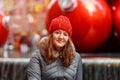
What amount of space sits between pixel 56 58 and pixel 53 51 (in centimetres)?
4

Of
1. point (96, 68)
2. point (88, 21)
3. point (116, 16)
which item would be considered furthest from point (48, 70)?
point (116, 16)

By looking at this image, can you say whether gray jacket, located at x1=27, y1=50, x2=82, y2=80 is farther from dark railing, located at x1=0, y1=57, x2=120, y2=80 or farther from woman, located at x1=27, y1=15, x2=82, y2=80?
dark railing, located at x1=0, y1=57, x2=120, y2=80

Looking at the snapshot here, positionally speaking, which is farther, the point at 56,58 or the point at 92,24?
the point at 92,24

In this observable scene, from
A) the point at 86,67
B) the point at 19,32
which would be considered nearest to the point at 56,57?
the point at 86,67

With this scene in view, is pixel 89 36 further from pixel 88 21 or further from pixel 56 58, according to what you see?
pixel 56 58

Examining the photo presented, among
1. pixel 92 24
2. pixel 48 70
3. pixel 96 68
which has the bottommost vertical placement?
pixel 96 68

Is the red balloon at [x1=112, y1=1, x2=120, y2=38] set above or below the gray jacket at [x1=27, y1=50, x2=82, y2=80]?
above

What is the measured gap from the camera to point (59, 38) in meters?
2.05

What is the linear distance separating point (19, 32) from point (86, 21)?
2144 millimetres

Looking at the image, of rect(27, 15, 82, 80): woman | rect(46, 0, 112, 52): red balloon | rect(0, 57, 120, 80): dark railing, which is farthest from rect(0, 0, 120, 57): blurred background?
rect(27, 15, 82, 80): woman

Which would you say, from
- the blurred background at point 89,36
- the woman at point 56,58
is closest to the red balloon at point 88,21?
the blurred background at point 89,36

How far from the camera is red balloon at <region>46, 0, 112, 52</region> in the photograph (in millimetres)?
3074

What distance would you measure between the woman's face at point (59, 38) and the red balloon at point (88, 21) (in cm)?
99

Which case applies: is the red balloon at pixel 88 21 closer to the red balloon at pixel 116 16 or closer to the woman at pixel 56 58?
the red balloon at pixel 116 16
